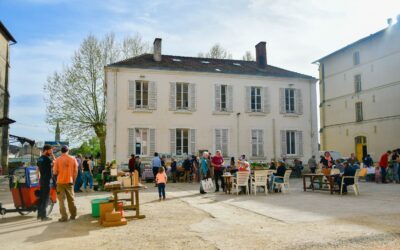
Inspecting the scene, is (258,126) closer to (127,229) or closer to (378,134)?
(378,134)

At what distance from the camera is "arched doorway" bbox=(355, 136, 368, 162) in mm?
28734

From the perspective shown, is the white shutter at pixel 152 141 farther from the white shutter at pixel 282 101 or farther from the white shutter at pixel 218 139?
the white shutter at pixel 282 101

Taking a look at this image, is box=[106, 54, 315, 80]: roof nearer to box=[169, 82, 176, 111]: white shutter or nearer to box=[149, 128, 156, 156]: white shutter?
box=[169, 82, 176, 111]: white shutter

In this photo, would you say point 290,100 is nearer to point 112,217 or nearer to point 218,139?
point 218,139

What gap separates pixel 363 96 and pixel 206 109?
44.6 ft

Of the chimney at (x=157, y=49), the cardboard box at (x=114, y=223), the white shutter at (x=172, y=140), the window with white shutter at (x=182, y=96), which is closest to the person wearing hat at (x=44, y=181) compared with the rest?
the cardboard box at (x=114, y=223)

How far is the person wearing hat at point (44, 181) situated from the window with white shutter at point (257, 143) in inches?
670

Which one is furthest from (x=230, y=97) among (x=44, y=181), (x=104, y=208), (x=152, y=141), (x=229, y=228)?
(x=229, y=228)

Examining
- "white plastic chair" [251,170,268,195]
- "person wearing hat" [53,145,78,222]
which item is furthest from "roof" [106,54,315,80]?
"person wearing hat" [53,145,78,222]

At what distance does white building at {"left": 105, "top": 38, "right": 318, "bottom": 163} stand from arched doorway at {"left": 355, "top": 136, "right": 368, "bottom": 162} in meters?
5.78

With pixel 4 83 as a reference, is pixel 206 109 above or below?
below

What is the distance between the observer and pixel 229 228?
6.73 metres

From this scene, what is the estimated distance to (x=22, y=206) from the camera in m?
8.54

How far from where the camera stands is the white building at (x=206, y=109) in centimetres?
2184
